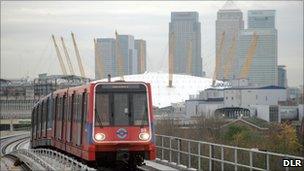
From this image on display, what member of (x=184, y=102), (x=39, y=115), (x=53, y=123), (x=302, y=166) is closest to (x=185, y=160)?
(x=53, y=123)

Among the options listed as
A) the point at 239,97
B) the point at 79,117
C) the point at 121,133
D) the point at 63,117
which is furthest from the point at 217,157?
the point at 239,97

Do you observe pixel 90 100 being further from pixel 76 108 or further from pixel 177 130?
pixel 177 130

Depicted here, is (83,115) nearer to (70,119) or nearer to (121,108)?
(121,108)

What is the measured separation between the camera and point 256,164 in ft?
62.4

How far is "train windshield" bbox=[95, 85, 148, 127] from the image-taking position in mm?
23062

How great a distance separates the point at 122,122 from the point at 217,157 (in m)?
3.59

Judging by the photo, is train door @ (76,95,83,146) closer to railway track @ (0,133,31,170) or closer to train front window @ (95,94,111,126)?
train front window @ (95,94,111,126)

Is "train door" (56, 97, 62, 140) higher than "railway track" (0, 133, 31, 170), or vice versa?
"train door" (56, 97, 62, 140)

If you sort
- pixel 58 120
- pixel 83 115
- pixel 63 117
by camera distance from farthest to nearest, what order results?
pixel 58 120
pixel 63 117
pixel 83 115

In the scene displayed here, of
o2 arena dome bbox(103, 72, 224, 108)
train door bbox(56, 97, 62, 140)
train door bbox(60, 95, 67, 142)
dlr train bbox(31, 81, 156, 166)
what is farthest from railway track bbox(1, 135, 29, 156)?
o2 arena dome bbox(103, 72, 224, 108)

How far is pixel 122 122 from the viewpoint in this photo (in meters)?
23.1

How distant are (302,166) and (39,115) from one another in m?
27.6

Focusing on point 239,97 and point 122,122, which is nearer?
point 122,122

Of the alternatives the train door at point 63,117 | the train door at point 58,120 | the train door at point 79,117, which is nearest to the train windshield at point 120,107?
the train door at point 79,117
